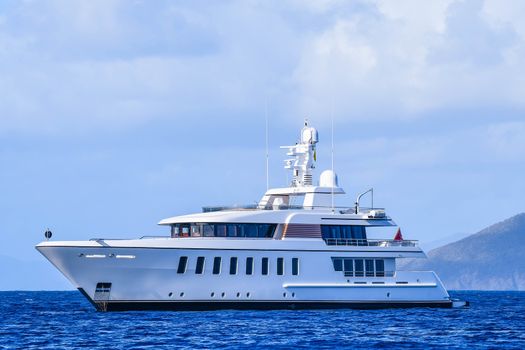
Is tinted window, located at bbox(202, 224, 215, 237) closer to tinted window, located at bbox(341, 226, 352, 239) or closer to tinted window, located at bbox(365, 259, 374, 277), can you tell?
tinted window, located at bbox(341, 226, 352, 239)

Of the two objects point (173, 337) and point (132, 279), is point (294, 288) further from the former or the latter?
point (173, 337)

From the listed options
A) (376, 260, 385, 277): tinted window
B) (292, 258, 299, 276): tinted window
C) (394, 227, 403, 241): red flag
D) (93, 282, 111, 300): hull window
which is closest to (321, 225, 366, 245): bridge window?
(376, 260, 385, 277): tinted window

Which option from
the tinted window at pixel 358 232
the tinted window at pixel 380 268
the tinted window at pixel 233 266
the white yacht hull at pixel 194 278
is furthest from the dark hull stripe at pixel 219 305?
the tinted window at pixel 358 232

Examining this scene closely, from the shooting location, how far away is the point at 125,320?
5700cm

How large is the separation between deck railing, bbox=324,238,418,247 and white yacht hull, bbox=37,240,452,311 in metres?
0.65

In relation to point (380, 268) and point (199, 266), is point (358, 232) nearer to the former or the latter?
point (380, 268)

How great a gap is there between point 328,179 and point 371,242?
166 inches

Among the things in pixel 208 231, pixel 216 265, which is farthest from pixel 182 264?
pixel 208 231

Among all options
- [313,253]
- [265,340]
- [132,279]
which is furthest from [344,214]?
[265,340]

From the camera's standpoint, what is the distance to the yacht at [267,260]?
6144 cm

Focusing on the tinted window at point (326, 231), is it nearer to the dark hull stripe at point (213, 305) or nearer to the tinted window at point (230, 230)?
the dark hull stripe at point (213, 305)

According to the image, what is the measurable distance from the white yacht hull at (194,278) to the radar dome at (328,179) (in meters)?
4.65

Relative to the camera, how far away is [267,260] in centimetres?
6384

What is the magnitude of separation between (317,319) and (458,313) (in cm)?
1154
